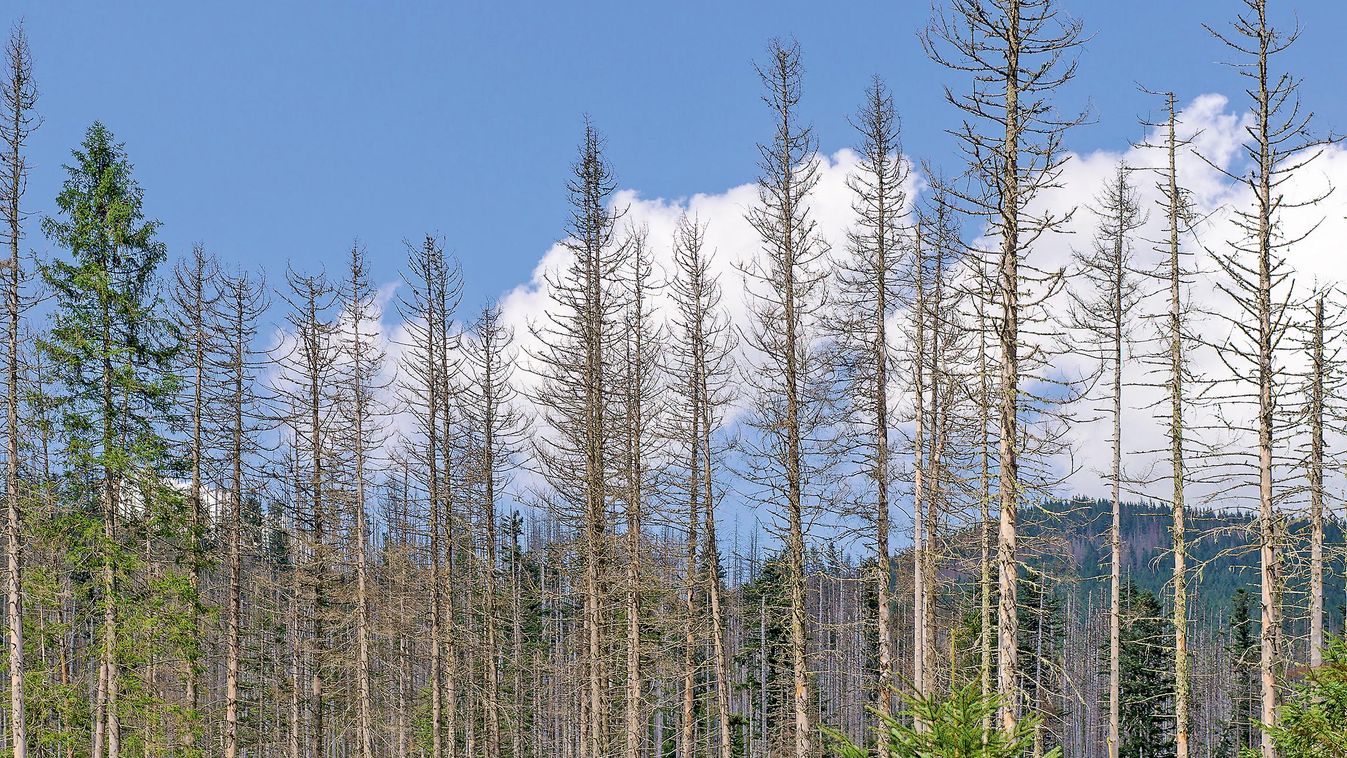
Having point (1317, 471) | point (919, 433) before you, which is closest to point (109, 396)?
point (919, 433)

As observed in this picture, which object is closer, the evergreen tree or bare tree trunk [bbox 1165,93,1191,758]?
bare tree trunk [bbox 1165,93,1191,758]

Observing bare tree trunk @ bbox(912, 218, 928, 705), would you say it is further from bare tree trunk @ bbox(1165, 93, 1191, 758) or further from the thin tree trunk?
the thin tree trunk

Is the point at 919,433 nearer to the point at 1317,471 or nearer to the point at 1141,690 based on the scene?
the point at 1317,471

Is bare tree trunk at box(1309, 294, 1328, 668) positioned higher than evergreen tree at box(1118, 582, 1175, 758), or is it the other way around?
bare tree trunk at box(1309, 294, 1328, 668)

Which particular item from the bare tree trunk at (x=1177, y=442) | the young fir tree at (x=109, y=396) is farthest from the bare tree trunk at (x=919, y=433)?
the young fir tree at (x=109, y=396)

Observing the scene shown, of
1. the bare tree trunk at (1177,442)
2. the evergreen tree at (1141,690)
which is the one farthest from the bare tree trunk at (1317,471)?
the evergreen tree at (1141,690)

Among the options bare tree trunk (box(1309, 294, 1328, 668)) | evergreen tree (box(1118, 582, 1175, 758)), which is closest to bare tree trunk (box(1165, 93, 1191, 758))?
bare tree trunk (box(1309, 294, 1328, 668))

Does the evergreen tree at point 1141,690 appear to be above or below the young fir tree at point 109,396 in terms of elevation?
below

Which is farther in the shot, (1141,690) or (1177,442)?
(1141,690)

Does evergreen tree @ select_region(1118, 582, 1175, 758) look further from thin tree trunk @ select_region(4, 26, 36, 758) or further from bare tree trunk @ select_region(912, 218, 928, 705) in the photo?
thin tree trunk @ select_region(4, 26, 36, 758)

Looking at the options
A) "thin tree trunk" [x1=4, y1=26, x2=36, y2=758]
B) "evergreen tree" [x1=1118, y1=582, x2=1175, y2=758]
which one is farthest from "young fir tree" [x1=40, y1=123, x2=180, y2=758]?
"evergreen tree" [x1=1118, y1=582, x2=1175, y2=758]

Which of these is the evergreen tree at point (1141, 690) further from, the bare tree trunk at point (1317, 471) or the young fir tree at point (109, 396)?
the young fir tree at point (109, 396)

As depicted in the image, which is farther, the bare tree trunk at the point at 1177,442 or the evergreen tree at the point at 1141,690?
the evergreen tree at the point at 1141,690

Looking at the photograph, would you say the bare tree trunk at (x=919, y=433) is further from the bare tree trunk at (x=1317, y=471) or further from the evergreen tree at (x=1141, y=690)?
the evergreen tree at (x=1141, y=690)
